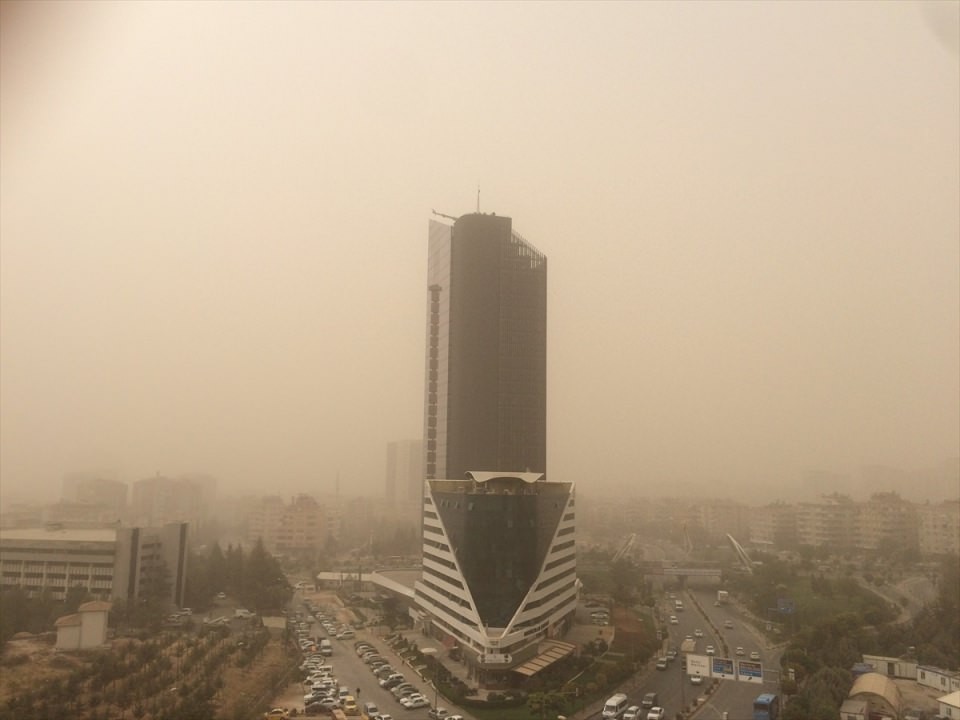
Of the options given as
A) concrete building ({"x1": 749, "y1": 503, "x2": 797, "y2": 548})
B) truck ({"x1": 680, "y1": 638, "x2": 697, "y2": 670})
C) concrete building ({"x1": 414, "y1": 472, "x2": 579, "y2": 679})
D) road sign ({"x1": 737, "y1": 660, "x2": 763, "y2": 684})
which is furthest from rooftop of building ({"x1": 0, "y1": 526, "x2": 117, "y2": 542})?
concrete building ({"x1": 749, "y1": 503, "x2": 797, "y2": 548})

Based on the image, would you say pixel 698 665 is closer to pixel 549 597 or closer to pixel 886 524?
pixel 549 597

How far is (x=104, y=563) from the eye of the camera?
42.0ft

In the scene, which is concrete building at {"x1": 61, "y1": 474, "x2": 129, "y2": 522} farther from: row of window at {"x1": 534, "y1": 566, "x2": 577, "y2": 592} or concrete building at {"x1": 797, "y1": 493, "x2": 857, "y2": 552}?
concrete building at {"x1": 797, "y1": 493, "x2": 857, "y2": 552}

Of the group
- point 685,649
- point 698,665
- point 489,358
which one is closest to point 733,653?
point 685,649

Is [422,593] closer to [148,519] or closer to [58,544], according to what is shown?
[58,544]

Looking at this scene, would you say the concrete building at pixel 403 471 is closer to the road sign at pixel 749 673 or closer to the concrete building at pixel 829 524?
the concrete building at pixel 829 524

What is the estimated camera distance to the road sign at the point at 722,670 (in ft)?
27.9

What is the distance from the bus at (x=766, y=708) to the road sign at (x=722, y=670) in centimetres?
86

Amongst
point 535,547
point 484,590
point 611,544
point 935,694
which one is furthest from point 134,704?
point 611,544

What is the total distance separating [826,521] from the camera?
21797 millimetres

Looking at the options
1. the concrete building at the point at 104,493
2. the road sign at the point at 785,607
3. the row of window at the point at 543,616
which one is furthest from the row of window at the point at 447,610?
the concrete building at the point at 104,493

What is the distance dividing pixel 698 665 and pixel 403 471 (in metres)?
24.6

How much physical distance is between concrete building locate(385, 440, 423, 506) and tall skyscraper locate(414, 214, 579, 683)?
55.8ft

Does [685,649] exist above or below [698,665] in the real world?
below
